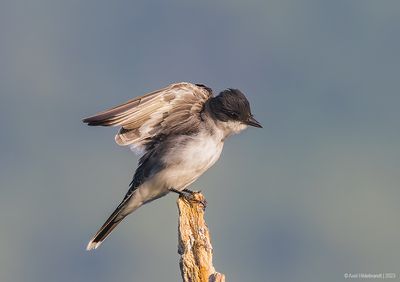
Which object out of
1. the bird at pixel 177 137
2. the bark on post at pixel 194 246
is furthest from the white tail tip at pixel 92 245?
the bark on post at pixel 194 246

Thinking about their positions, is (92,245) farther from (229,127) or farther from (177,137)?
(229,127)

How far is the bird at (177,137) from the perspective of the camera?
24734 millimetres

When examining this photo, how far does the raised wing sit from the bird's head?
33 cm

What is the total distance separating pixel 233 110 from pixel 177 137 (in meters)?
1.10

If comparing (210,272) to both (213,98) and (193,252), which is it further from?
(213,98)

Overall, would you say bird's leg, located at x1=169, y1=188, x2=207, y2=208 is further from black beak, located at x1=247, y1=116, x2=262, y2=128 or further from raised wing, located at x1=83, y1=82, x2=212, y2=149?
black beak, located at x1=247, y1=116, x2=262, y2=128

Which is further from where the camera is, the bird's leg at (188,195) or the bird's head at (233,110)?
the bird's head at (233,110)

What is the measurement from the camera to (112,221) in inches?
Answer: 1008

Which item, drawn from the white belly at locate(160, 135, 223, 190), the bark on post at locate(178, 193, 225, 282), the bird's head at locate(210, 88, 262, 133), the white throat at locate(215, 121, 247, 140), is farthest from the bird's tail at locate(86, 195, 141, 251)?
the bark on post at locate(178, 193, 225, 282)

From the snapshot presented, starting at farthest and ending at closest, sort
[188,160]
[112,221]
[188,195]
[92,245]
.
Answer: [112,221] < [92,245] < [188,160] < [188,195]

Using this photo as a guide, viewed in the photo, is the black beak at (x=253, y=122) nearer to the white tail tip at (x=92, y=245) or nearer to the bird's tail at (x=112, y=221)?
the bird's tail at (x=112, y=221)

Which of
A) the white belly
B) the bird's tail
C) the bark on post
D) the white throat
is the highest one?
the white throat

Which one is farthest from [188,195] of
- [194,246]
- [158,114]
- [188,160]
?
[194,246]

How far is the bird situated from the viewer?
24734 mm
